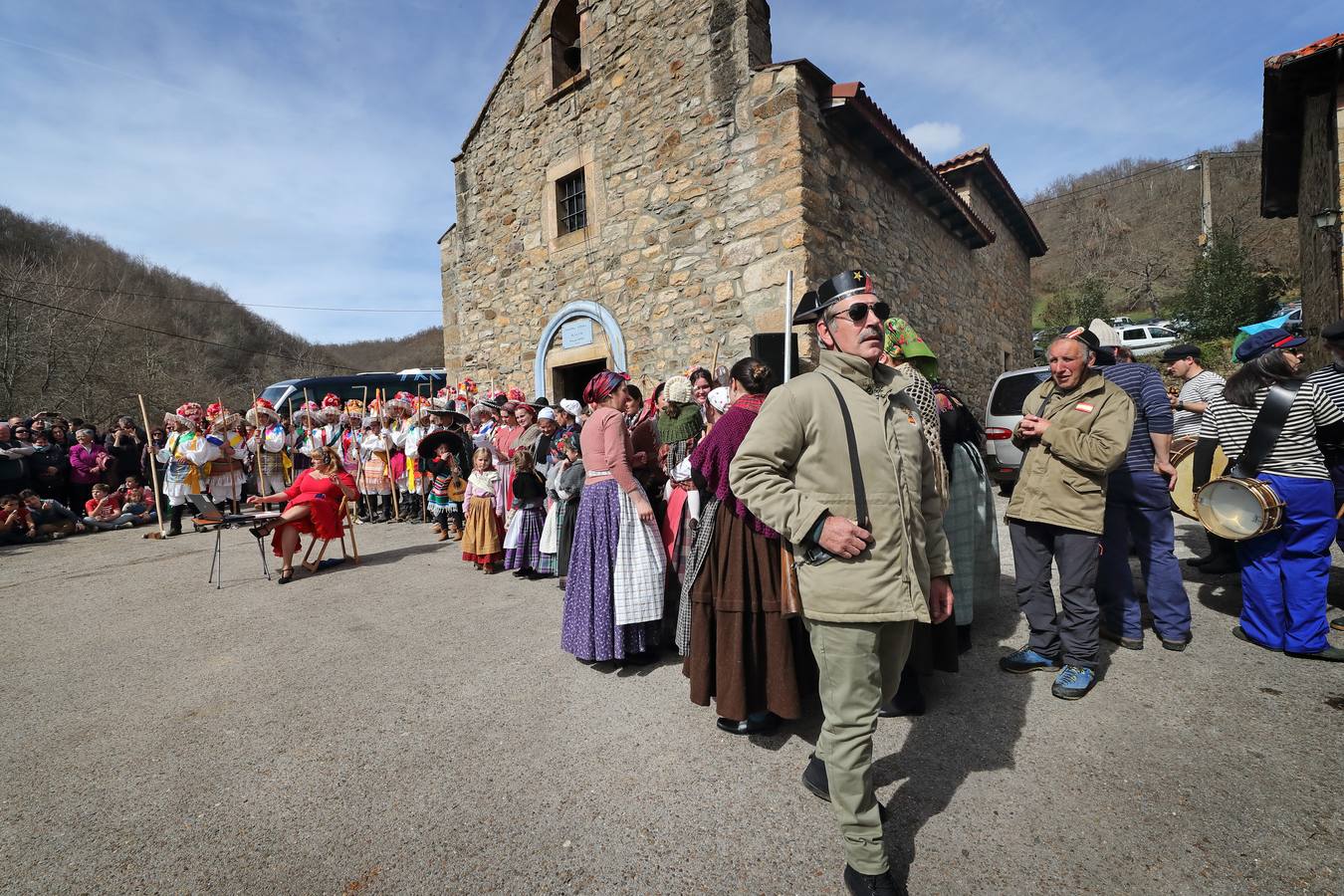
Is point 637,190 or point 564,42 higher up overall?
point 564,42

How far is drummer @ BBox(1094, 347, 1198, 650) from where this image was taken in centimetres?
324

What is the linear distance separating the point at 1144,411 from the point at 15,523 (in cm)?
1401

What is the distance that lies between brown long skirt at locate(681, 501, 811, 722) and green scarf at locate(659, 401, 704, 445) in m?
2.03

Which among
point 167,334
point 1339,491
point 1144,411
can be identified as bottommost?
point 1339,491

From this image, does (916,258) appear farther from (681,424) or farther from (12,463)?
(12,463)

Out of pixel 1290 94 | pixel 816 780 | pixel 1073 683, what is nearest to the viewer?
pixel 816 780

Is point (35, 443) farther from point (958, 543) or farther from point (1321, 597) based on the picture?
point (1321, 597)

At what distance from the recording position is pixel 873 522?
1739 millimetres

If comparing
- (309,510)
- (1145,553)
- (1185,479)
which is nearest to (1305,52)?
(1185,479)

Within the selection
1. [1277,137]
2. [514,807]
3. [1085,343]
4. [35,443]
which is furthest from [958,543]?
[35,443]

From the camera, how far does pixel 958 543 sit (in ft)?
11.1

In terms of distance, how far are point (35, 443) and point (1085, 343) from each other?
14666 mm

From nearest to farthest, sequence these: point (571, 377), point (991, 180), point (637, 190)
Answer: point (637, 190)
point (571, 377)
point (991, 180)

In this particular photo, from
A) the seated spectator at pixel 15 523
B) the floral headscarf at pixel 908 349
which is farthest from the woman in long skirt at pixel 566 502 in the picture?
the seated spectator at pixel 15 523
